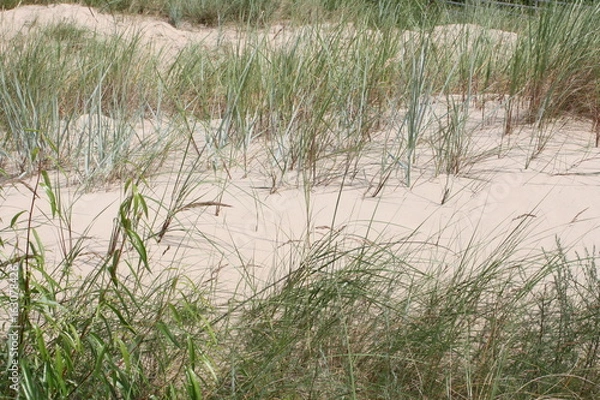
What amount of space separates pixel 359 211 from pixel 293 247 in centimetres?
42

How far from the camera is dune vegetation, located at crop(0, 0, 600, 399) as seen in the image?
1.73 meters

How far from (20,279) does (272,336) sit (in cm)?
60

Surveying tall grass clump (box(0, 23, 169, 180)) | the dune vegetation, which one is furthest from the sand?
tall grass clump (box(0, 23, 169, 180))

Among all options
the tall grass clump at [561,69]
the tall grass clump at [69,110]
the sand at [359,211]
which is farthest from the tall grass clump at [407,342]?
the tall grass clump at [561,69]

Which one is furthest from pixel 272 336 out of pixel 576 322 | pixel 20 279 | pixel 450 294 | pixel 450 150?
pixel 450 150

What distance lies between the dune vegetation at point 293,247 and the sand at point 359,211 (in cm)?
2

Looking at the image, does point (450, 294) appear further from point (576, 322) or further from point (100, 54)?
point (100, 54)

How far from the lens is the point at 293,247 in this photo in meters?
2.47

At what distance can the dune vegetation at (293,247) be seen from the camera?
173 cm

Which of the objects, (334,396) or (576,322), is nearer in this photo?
(334,396)

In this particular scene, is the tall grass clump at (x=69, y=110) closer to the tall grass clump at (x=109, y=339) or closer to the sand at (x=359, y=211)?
the sand at (x=359, y=211)

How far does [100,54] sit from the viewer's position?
4.45 metres

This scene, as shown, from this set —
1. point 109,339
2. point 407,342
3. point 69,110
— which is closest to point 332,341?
point 407,342

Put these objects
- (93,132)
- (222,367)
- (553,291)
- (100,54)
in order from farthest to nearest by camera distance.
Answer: (100,54)
(93,132)
(553,291)
(222,367)
